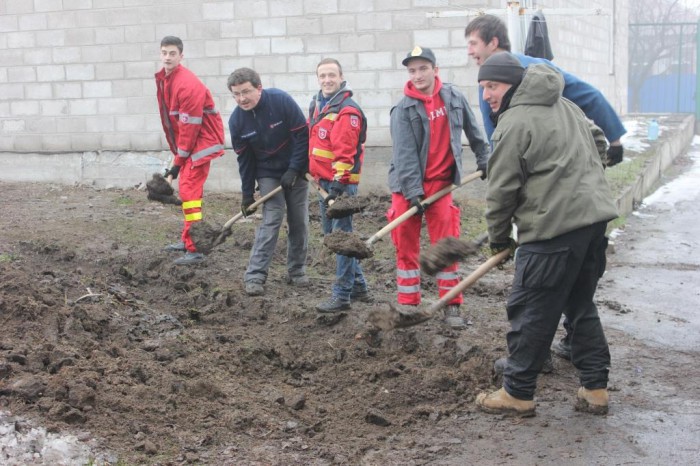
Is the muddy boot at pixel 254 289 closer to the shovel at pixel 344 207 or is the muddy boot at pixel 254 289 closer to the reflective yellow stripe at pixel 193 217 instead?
the shovel at pixel 344 207

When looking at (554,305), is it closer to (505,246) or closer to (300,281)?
(505,246)

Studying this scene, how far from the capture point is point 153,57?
11438mm

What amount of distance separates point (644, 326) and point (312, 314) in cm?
243

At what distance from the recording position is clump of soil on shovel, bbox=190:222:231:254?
7148 mm

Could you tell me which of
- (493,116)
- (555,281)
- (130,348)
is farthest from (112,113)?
(555,281)

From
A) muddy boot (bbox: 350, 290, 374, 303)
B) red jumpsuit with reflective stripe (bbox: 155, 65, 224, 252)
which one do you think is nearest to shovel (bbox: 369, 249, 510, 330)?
muddy boot (bbox: 350, 290, 374, 303)

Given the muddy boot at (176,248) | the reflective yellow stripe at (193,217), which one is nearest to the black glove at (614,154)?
the reflective yellow stripe at (193,217)

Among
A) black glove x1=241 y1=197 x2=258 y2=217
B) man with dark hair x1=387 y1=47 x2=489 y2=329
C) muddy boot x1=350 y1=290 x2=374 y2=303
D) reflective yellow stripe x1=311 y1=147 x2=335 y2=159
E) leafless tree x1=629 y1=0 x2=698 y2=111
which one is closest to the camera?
man with dark hair x1=387 y1=47 x2=489 y2=329

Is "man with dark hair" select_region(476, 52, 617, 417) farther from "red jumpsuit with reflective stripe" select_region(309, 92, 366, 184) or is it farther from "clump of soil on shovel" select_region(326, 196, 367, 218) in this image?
"red jumpsuit with reflective stripe" select_region(309, 92, 366, 184)

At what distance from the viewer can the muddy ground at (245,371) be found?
392 centimetres

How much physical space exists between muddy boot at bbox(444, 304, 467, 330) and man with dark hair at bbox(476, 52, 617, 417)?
137cm

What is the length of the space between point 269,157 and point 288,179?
326 mm

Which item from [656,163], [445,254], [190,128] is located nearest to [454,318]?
[445,254]

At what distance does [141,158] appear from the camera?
11.8 metres
